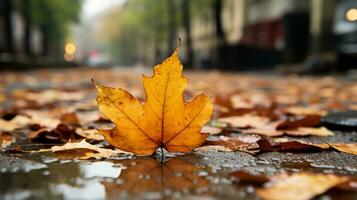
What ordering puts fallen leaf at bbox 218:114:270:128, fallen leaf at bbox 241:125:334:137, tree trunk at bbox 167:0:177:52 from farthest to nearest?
tree trunk at bbox 167:0:177:52 → fallen leaf at bbox 218:114:270:128 → fallen leaf at bbox 241:125:334:137

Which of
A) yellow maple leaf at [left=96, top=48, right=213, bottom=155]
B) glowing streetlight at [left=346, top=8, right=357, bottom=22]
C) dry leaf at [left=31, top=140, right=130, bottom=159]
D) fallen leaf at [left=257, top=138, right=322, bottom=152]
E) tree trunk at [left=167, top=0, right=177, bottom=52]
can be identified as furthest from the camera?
tree trunk at [left=167, top=0, right=177, bottom=52]

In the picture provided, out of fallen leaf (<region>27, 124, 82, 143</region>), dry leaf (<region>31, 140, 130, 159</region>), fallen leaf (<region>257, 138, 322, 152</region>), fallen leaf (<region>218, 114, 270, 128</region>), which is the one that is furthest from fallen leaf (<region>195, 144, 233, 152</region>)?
fallen leaf (<region>218, 114, 270, 128</region>)

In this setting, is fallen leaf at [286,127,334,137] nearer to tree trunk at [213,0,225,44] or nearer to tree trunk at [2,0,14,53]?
tree trunk at [2,0,14,53]

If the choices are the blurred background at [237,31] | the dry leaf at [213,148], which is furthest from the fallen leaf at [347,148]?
the blurred background at [237,31]

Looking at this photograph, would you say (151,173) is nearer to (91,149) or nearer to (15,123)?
(91,149)

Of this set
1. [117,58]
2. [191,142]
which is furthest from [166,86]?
[117,58]

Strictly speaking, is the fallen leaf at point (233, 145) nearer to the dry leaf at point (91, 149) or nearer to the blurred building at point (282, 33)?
the dry leaf at point (91, 149)
